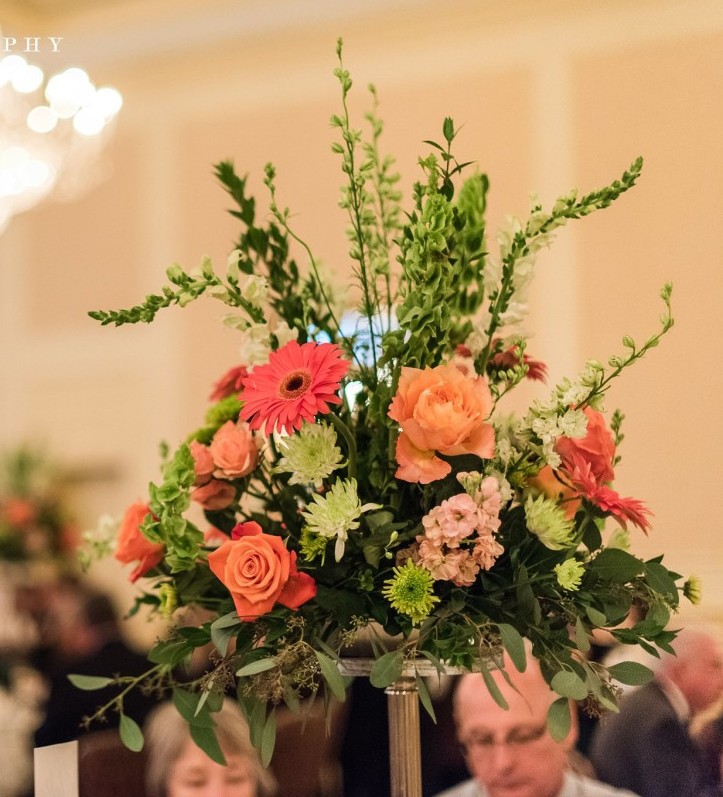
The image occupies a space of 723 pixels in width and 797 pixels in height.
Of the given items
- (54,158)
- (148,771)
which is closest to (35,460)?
(54,158)

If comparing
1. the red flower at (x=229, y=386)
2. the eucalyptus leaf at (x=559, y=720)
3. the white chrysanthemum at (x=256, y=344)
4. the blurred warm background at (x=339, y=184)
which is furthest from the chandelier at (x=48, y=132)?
the eucalyptus leaf at (x=559, y=720)

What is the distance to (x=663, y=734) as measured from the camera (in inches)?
51.6

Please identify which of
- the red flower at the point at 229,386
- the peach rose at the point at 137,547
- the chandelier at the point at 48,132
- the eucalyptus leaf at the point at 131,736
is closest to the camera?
the eucalyptus leaf at the point at 131,736

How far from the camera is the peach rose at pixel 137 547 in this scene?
3.75 ft

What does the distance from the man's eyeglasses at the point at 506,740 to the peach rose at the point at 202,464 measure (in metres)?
0.57

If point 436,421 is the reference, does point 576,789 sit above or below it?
below

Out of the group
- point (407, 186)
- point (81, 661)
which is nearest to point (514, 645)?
point (81, 661)

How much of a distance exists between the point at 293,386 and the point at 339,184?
11.0ft

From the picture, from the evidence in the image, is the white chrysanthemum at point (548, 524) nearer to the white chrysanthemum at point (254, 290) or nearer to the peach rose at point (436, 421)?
the peach rose at point (436, 421)

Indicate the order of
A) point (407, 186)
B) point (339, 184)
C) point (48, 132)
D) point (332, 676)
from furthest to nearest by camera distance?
point (339, 184)
point (407, 186)
point (48, 132)
point (332, 676)

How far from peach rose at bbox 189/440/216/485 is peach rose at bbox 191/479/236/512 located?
0.04ft

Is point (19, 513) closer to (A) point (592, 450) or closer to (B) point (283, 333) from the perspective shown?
(B) point (283, 333)

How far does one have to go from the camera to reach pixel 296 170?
4.09 metres

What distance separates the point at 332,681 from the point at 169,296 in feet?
1.43
